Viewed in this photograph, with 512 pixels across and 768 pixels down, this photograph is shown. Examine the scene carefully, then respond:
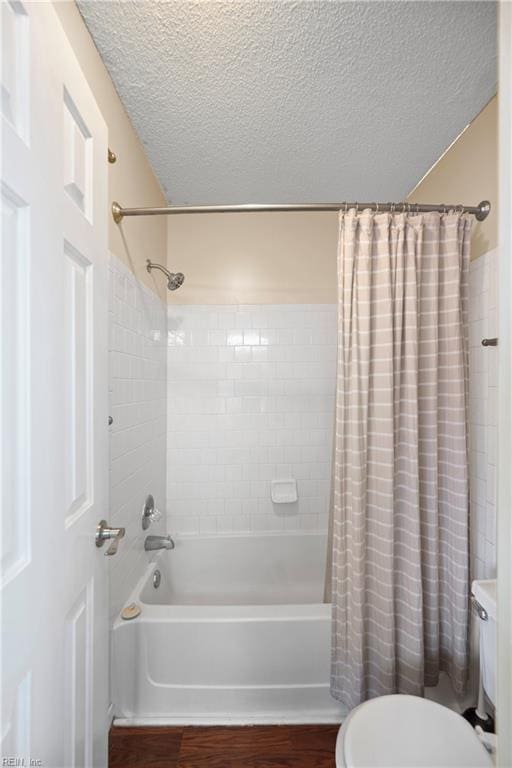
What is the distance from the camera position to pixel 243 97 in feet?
4.19

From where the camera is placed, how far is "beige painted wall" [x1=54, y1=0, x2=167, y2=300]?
102 cm

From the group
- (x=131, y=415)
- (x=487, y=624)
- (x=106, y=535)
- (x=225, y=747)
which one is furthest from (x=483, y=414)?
(x=225, y=747)

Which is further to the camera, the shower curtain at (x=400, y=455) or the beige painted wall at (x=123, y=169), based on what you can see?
the shower curtain at (x=400, y=455)

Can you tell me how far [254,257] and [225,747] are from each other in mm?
2446

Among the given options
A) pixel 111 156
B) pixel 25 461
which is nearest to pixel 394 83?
pixel 111 156

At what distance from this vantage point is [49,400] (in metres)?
0.60

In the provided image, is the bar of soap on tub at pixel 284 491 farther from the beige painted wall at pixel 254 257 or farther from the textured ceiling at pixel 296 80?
the textured ceiling at pixel 296 80

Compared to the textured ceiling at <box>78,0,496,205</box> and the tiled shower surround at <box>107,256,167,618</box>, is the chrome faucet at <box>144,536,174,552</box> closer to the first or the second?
the tiled shower surround at <box>107,256,167,618</box>

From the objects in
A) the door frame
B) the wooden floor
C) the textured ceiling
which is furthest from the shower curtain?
the door frame

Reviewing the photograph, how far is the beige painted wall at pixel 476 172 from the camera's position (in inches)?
50.2

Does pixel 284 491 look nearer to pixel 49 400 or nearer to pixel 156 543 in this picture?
pixel 156 543

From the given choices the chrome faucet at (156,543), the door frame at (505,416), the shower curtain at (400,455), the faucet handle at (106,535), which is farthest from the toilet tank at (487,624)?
the chrome faucet at (156,543)

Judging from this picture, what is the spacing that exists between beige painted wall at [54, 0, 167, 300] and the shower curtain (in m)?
0.94

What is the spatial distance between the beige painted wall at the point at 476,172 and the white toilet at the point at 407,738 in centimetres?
132
